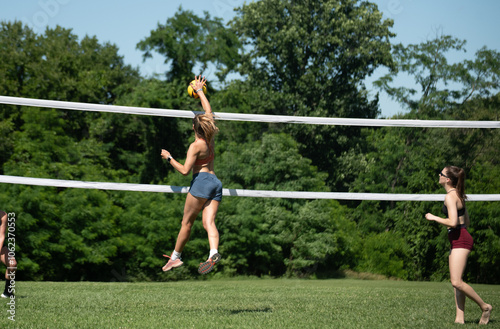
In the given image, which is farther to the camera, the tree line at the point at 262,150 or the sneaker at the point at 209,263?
the tree line at the point at 262,150

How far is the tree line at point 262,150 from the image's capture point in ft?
35.4

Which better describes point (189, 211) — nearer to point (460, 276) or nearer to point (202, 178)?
point (202, 178)

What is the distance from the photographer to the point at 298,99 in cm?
2842

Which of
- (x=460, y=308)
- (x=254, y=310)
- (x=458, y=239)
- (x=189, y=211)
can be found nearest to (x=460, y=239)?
(x=458, y=239)

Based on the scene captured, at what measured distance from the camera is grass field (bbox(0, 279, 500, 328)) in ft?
17.3

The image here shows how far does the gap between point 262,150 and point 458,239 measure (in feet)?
35.7

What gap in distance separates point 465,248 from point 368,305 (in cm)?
164

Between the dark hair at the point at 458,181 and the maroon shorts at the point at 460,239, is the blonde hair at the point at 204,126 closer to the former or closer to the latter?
the dark hair at the point at 458,181

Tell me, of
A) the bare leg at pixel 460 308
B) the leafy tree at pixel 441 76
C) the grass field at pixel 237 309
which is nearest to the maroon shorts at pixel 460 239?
the bare leg at pixel 460 308

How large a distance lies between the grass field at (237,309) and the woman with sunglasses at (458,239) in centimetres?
22

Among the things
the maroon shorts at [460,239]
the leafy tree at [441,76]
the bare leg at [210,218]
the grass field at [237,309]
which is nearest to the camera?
the grass field at [237,309]

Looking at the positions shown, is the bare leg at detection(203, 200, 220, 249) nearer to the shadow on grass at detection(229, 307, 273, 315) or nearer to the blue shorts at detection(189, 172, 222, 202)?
the blue shorts at detection(189, 172, 222, 202)

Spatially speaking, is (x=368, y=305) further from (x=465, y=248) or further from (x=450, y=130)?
(x=450, y=130)

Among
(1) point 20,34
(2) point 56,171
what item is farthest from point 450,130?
(1) point 20,34
